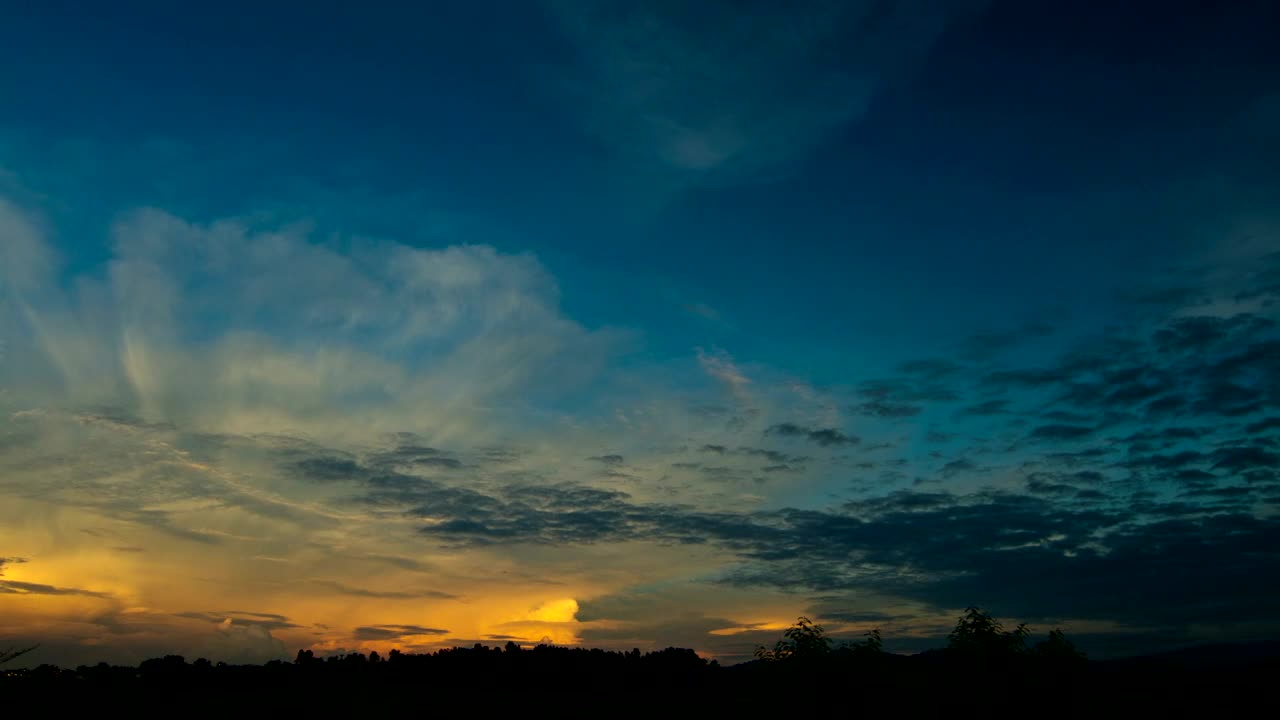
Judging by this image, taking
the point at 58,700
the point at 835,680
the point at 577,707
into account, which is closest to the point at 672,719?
the point at 577,707

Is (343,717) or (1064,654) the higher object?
(1064,654)

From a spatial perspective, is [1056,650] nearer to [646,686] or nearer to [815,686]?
[815,686]

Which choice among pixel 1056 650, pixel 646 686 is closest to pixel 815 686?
pixel 1056 650

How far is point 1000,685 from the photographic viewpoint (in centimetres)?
7456

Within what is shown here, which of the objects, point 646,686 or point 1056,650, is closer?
point 1056,650

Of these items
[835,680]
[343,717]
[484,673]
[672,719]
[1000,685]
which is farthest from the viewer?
[484,673]

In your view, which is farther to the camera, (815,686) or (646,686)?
(646,686)

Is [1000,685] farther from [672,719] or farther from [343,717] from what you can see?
[343,717]

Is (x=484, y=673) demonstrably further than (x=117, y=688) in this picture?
Yes

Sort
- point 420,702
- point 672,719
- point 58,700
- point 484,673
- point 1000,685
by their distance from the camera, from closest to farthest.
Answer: point 58,700 → point 1000,685 → point 672,719 → point 420,702 → point 484,673

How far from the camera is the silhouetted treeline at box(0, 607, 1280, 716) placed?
239ft

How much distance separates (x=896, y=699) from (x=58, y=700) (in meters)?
71.1

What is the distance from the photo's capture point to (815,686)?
82.3 metres

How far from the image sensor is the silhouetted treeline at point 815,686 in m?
72.8
